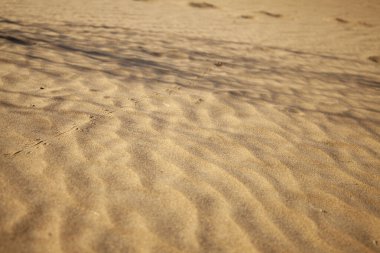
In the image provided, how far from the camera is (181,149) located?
2.24 meters

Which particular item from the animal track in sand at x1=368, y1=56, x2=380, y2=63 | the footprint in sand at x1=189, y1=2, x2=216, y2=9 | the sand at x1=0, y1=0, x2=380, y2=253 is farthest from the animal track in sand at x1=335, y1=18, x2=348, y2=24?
the sand at x1=0, y1=0, x2=380, y2=253

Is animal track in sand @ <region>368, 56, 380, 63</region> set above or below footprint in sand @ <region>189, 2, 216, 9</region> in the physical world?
below

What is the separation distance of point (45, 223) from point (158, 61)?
3.22 m

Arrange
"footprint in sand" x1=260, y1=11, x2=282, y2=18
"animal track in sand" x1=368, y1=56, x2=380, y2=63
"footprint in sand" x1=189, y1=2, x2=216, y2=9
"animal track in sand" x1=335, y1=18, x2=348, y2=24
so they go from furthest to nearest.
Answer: "footprint in sand" x1=189, y1=2, x2=216, y2=9
"footprint in sand" x1=260, y1=11, x2=282, y2=18
"animal track in sand" x1=335, y1=18, x2=348, y2=24
"animal track in sand" x1=368, y1=56, x2=380, y2=63

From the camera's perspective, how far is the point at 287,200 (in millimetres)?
1840

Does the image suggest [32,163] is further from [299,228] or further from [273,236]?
[299,228]

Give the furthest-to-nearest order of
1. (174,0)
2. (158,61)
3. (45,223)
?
1. (174,0)
2. (158,61)
3. (45,223)

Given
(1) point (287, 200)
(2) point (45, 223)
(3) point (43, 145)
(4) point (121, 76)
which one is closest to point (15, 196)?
(2) point (45, 223)

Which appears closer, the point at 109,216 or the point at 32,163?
the point at 109,216

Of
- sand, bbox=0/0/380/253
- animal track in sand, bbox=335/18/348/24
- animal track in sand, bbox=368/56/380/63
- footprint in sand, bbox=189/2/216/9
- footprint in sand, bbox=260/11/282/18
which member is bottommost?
sand, bbox=0/0/380/253

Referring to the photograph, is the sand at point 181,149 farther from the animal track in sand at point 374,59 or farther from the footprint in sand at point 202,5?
the footprint in sand at point 202,5

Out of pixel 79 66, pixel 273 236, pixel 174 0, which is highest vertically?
pixel 174 0

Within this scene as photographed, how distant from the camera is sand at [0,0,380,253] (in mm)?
1572

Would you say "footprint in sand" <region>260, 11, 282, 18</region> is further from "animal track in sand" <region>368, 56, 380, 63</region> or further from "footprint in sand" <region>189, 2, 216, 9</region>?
"animal track in sand" <region>368, 56, 380, 63</region>
